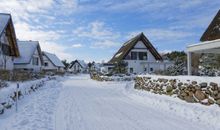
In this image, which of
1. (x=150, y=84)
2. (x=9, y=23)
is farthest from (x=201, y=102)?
(x=9, y=23)

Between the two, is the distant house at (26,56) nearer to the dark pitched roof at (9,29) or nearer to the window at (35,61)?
the window at (35,61)

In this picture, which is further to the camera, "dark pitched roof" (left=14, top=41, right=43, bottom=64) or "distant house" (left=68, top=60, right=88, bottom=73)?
"distant house" (left=68, top=60, right=88, bottom=73)

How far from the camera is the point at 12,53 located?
38094 millimetres

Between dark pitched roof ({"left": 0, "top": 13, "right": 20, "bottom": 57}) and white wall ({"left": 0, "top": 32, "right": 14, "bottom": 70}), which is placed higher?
dark pitched roof ({"left": 0, "top": 13, "right": 20, "bottom": 57})

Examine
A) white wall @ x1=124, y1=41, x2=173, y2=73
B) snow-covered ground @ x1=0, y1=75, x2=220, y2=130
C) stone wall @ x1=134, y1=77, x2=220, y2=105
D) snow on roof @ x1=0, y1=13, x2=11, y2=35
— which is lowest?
snow-covered ground @ x1=0, y1=75, x2=220, y2=130

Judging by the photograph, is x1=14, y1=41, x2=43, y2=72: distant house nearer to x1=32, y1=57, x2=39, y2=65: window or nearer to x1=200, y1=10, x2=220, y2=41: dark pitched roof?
x1=32, y1=57, x2=39, y2=65: window

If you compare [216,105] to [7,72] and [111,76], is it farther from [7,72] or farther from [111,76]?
[111,76]

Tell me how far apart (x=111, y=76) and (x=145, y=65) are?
395 inches

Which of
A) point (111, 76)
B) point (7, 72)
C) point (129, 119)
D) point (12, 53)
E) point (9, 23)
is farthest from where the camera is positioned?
point (111, 76)

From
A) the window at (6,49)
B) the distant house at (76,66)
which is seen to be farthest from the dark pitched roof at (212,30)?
the distant house at (76,66)

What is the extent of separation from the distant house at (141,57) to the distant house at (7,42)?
55.6 feet

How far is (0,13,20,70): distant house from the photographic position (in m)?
31.7

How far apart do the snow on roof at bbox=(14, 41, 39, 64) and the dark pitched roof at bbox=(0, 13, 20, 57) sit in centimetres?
895

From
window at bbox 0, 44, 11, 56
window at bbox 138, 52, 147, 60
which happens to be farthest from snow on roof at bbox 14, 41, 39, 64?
window at bbox 138, 52, 147, 60
